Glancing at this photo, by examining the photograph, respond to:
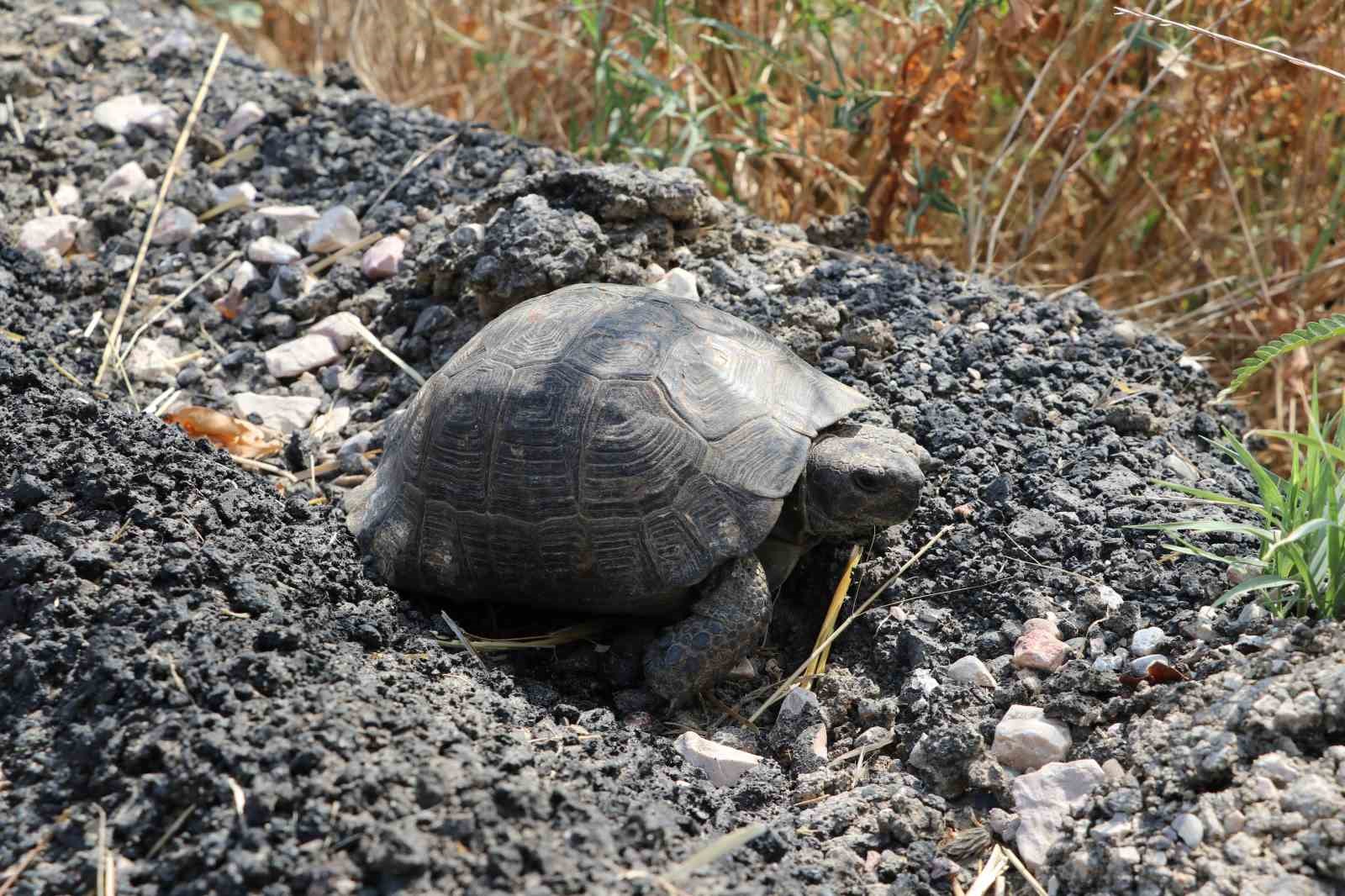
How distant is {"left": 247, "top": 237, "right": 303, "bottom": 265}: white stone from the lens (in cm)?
491

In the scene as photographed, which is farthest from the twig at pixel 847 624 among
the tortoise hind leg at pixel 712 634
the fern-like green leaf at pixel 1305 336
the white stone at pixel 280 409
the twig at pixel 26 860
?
the white stone at pixel 280 409

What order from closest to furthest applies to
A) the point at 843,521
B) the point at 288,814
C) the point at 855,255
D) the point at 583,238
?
the point at 288,814
the point at 843,521
the point at 583,238
the point at 855,255

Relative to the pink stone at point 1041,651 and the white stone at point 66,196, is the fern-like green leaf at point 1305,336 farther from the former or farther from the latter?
the white stone at point 66,196

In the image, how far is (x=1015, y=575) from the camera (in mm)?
3412

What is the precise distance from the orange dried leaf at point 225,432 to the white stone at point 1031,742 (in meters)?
2.68

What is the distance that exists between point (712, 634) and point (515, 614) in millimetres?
724

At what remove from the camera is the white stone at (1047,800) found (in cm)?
269

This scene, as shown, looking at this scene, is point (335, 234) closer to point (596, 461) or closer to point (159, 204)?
point (159, 204)

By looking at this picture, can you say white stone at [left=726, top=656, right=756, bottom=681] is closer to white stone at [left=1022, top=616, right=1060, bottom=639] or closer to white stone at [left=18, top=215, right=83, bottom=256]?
white stone at [left=1022, top=616, right=1060, bottom=639]

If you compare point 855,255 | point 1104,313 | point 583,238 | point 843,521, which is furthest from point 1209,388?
point 583,238

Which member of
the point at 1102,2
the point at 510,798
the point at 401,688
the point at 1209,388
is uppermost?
the point at 1102,2

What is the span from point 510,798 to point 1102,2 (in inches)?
167

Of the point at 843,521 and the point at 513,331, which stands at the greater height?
the point at 513,331

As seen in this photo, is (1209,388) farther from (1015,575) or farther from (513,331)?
(513,331)
